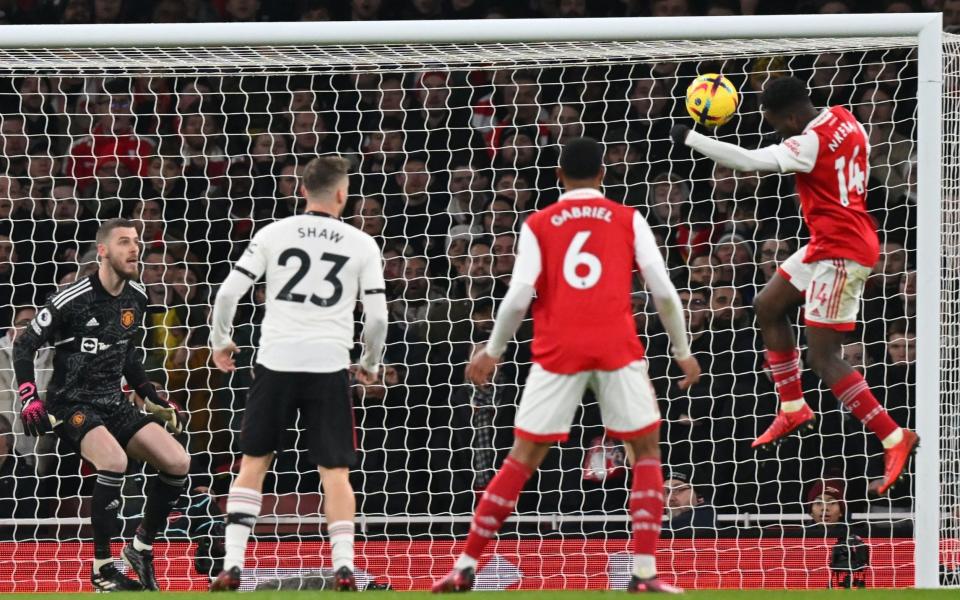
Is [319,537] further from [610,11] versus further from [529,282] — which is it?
[610,11]

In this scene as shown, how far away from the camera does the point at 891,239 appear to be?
1154 centimetres

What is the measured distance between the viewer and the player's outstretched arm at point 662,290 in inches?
239

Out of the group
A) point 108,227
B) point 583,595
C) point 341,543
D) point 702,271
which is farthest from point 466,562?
point 702,271

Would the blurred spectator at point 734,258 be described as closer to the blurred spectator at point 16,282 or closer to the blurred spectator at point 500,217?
the blurred spectator at point 500,217

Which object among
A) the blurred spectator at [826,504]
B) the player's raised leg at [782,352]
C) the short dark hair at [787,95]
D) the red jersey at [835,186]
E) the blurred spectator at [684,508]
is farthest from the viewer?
the blurred spectator at [684,508]

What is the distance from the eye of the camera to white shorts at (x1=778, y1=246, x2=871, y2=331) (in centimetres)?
740

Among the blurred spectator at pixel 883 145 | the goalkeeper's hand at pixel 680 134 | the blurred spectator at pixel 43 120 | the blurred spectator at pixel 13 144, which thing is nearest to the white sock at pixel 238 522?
the goalkeeper's hand at pixel 680 134

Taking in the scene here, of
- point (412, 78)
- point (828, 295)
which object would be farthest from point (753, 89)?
point (828, 295)

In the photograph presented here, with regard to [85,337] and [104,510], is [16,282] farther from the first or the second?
[104,510]

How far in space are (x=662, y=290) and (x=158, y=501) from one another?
151 inches

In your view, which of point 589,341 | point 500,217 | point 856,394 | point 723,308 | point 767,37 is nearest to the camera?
point 589,341

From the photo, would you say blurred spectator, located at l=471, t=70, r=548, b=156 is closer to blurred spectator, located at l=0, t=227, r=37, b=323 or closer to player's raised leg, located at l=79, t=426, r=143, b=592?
blurred spectator, located at l=0, t=227, r=37, b=323

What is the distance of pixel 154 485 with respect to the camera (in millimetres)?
8508

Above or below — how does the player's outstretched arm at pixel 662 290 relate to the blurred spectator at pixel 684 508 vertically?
above
